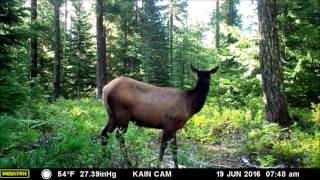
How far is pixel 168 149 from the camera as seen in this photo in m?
9.95

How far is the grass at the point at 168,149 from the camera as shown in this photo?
18.7ft

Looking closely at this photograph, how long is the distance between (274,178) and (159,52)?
25009 millimetres

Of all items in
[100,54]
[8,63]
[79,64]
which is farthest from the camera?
[79,64]

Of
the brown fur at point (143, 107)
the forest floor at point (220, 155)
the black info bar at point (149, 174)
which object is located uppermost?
the brown fur at point (143, 107)

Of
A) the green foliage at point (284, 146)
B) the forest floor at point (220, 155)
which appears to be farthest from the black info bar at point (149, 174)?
the forest floor at point (220, 155)

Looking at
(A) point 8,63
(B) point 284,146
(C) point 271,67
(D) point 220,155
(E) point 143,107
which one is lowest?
(D) point 220,155

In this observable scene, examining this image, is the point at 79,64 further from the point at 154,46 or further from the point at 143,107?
the point at 143,107

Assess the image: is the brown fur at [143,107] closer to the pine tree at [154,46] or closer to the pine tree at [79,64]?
the pine tree at [154,46]

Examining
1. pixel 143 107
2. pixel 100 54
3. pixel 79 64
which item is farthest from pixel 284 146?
pixel 79 64

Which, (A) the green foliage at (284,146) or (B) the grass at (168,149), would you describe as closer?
(B) the grass at (168,149)

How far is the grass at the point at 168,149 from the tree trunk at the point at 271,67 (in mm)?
547

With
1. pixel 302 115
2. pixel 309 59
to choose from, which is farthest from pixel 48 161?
pixel 309 59

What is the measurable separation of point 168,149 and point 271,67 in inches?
143

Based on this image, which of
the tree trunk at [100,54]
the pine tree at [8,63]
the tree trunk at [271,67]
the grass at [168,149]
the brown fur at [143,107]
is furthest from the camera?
the tree trunk at [100,54]
